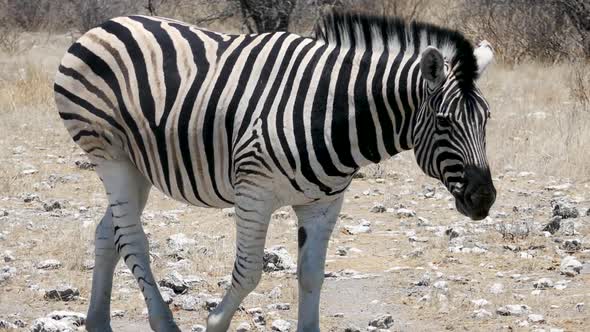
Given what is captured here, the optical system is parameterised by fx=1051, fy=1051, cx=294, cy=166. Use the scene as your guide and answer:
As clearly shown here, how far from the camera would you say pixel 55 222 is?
7.98m


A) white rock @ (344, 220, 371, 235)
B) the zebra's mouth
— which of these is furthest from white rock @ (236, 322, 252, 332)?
white rock @ (344, 220, 371, 235)

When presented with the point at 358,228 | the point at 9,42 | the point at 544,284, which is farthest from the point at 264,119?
the point at 9,42

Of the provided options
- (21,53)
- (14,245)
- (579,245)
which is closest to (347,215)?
(579,245)

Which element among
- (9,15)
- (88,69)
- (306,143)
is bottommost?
(306,143)

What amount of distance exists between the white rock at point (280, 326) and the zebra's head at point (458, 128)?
1421mm

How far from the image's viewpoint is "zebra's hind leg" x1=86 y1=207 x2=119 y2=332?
5.47m

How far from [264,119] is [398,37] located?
2.29 ft

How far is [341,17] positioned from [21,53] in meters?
14.4

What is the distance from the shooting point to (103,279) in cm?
554

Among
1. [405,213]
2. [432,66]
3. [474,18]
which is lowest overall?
[405,213]

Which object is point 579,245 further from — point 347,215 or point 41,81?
point 41,81

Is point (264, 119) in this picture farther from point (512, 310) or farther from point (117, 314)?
point (512, 310)

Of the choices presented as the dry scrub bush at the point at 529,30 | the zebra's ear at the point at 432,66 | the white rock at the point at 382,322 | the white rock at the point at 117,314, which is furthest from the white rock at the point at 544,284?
the dry scrub bush at the point at 529,30

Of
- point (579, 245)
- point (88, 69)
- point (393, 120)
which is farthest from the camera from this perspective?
point (579, 245)
